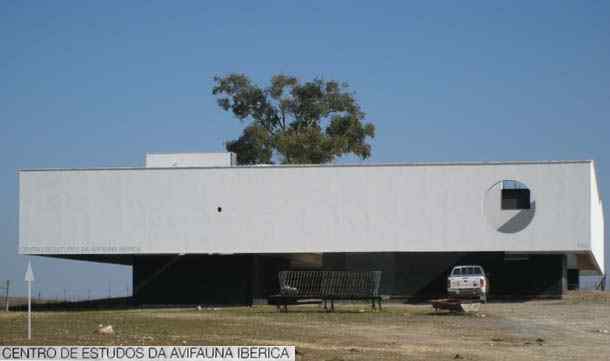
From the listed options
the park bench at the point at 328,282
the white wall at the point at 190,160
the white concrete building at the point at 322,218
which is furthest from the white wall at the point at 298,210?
the white wall at the point at 190,160

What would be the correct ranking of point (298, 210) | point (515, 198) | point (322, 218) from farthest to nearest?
1. point (298, 210)
2. point (322, 218)
3. point (515, 198)

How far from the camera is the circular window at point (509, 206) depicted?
1954 inches

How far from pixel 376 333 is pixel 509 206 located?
23.1m

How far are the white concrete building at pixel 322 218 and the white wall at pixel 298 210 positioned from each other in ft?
0.15

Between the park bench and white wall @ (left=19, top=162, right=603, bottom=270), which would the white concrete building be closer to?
white wall @ (left=19, top=162, right=603, bottom=270)

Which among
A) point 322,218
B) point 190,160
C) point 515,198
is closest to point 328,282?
point 322,218

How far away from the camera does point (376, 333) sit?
2823 centimetres

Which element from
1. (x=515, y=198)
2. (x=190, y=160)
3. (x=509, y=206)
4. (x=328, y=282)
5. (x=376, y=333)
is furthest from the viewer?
(x=190, y=160)

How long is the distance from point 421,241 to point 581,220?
6884mm

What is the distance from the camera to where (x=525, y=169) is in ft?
163

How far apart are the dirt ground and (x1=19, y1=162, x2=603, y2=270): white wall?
879 cm

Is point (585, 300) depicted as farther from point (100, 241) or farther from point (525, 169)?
point (100, 241)

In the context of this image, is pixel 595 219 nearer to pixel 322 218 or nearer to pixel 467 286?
pixel 467 286

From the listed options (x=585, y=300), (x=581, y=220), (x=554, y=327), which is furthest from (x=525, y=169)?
(x=554, y=327)
